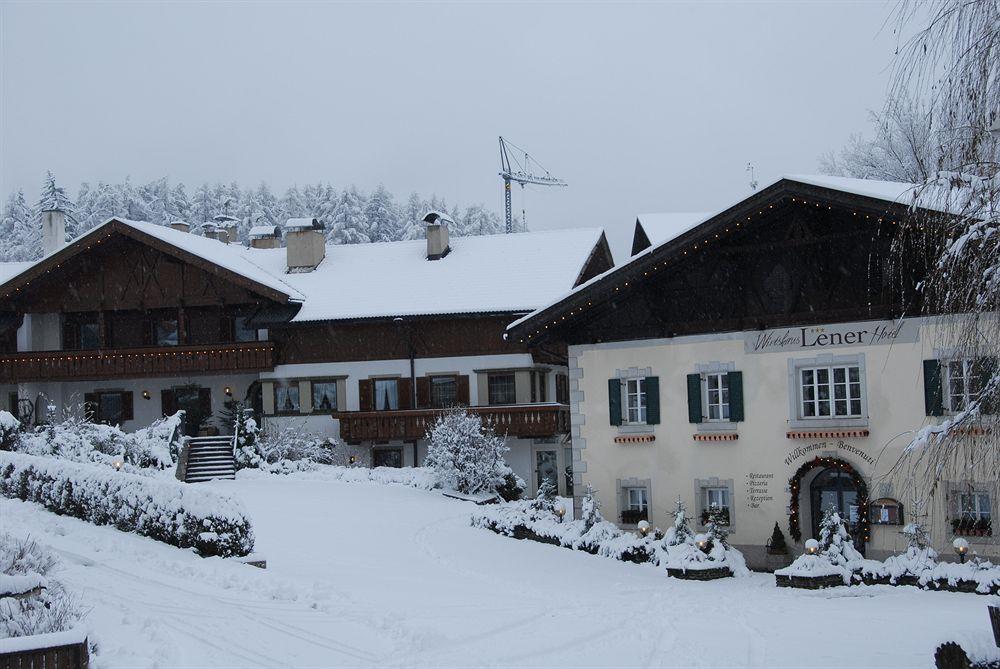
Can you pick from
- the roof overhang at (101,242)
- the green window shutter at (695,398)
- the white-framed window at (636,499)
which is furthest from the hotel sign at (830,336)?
the roof overhang at (101,242)

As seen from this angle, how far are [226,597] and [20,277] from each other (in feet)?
85.3

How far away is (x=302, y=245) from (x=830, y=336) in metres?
24.9

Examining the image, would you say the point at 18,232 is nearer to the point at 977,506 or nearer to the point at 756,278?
the point at 756,278

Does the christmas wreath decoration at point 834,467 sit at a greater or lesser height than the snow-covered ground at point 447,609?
greater

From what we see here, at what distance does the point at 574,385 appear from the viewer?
23.5m

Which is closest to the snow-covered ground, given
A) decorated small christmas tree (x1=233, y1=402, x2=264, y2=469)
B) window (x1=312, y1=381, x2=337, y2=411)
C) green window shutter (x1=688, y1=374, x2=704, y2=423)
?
green window shutter (x1=688, y1=374, x2=704, y2=423)

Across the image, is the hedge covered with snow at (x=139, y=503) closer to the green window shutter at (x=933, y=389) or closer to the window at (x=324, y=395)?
the green window shutter at (x=933, y=389)

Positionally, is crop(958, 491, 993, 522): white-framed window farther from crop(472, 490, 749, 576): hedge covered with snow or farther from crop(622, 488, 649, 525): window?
crop(622, 488, 649, 525): window

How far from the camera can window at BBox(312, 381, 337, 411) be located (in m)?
37.5

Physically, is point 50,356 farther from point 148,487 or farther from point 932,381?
point 932,381

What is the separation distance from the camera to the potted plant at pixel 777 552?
20609 mm

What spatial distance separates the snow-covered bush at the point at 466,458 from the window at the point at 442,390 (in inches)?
228

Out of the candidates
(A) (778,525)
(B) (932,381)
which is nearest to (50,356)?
(A) (778,525)

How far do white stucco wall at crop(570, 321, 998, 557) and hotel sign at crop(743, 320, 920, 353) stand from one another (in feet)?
0.30
